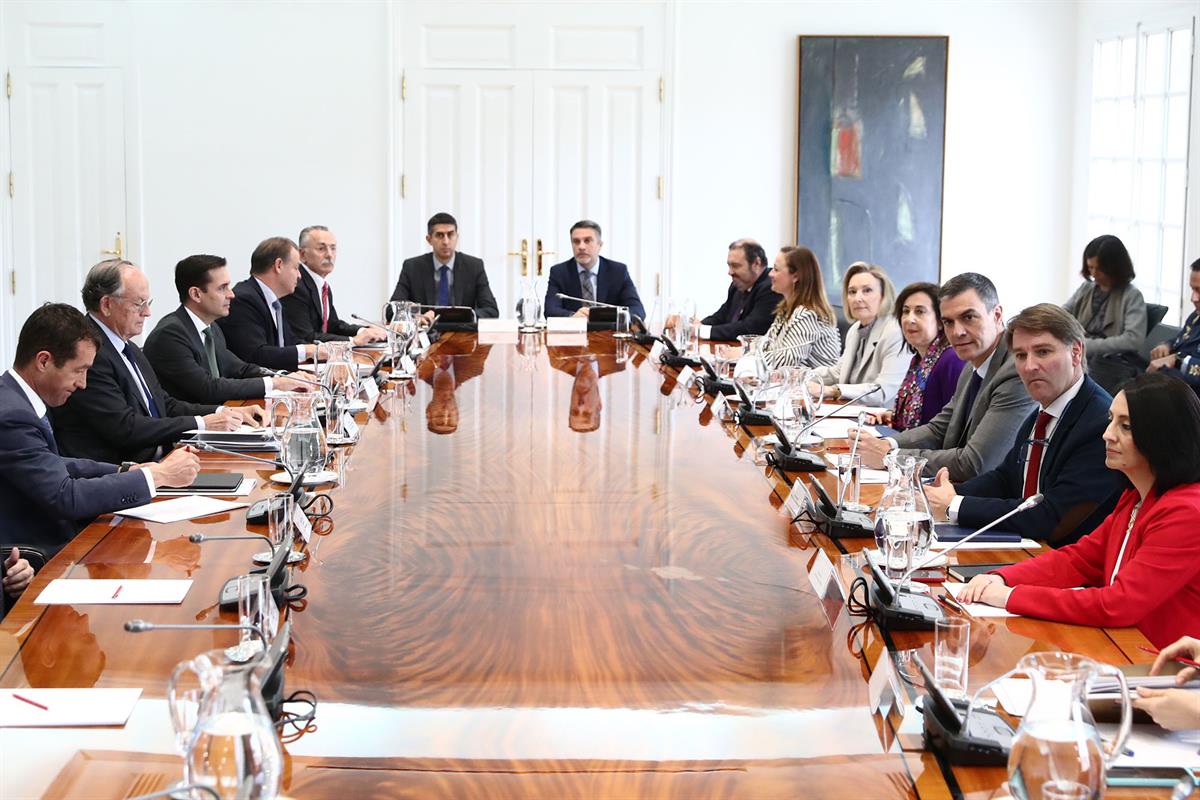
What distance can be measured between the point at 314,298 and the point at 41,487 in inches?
151

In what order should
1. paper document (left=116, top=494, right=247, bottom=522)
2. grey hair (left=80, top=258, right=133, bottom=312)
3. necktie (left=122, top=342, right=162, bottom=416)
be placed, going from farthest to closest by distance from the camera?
1. necktie (left=122, top=342, right=162, bottom=416)
2. grey hair (left=80, top=258, right=133, bottom=312)
3. paper document (left=116, top=494, right=247, bottom=522)

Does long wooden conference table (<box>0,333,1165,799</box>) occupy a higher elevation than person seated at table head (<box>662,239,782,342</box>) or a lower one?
lower

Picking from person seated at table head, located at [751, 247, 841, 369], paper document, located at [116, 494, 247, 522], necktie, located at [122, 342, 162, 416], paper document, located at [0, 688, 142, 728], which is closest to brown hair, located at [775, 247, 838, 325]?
person seated at table head, located at [751, 247, 841, 369]

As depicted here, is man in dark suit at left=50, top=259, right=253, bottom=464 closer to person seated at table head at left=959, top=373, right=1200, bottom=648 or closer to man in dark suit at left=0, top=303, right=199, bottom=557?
man in dark suit at left=0, top=303, right=199, bottom=557

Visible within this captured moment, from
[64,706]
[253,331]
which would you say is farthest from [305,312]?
[64,706]

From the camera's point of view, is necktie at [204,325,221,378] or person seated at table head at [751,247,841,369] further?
person seated at table head at [751,247,841,369]

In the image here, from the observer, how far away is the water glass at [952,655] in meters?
1.90

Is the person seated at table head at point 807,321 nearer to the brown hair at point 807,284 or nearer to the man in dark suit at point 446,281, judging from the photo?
the brown hair at point 807,284

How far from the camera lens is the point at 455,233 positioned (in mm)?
7730

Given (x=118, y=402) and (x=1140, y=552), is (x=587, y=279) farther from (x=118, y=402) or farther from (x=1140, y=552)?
(x=1140, y=552)

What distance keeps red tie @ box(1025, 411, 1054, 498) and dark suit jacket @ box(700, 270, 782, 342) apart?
130 inches

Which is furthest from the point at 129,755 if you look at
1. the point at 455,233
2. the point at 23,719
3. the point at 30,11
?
the point at 30,11

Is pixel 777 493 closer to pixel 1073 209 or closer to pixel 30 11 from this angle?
pixel 1073 209

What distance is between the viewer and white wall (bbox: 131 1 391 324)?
27.8ft
